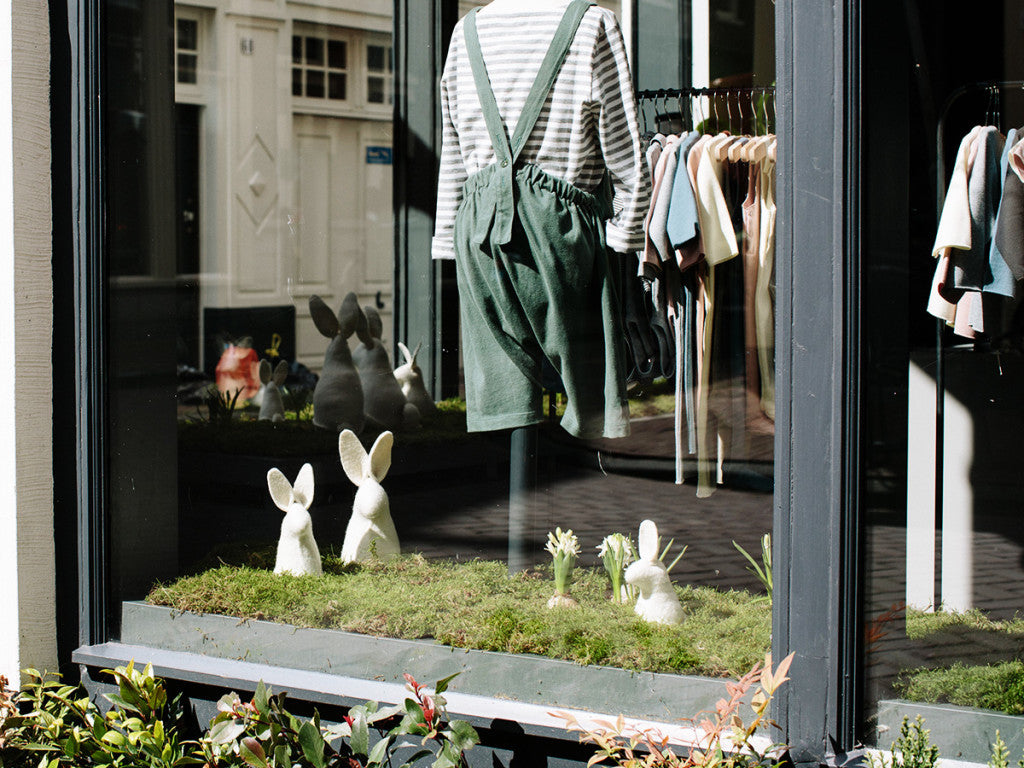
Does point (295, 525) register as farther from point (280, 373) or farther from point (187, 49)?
point (187, 49)

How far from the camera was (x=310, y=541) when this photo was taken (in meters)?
3.59

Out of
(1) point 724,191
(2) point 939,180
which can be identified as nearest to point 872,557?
(2) point 939,180

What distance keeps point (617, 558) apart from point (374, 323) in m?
1.35

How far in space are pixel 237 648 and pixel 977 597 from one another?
6.16ft

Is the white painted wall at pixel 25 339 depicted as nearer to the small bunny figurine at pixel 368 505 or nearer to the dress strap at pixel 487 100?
the small bunny figurine at pixel 368 505

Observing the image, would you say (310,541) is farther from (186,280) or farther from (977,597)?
(977,597)

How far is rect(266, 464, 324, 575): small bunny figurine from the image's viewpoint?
11.7 feet

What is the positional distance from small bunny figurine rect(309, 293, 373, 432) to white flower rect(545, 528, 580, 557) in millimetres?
852

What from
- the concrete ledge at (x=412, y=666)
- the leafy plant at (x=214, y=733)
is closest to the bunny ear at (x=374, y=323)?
the concrete ledge at (x=412, y=666)

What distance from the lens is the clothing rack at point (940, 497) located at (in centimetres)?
275

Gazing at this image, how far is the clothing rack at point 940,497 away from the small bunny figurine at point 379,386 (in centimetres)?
153

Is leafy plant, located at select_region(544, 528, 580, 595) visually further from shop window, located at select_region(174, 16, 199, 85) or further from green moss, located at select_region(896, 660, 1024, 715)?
shop window, located at select_region(174, 16, 199, 85)

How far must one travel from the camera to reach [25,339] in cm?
324

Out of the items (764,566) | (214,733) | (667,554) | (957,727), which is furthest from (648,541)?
(214,733)
